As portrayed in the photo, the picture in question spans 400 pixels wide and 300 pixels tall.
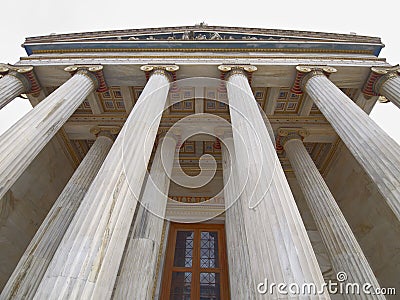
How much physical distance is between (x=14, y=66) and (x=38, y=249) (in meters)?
5.73

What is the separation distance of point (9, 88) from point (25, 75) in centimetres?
106

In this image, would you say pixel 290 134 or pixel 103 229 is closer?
pixel 103 229

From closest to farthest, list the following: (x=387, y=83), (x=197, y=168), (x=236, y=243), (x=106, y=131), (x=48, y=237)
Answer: (x=236, y=243) < (x=48, y=237) < (x=387, y=83) < (x=106, y=131) < (x=197, y=168)

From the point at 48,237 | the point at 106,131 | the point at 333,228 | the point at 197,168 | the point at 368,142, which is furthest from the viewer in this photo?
the point at 197,168

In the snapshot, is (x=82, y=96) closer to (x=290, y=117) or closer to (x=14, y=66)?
(x=14, y=66)

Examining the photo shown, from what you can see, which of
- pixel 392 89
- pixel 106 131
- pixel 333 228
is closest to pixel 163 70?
pixel 106 131

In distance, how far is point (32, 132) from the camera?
5738mm

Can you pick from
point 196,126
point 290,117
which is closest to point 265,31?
point 290,117

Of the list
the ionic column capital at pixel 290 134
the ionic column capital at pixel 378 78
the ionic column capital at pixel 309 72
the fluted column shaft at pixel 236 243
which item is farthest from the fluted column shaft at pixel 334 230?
the ionic column capital at pixel 378 78

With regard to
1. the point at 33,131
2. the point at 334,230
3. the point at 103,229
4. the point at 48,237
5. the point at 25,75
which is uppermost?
the point at 25,75

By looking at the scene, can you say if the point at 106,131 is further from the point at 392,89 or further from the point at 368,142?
the point at 392,89

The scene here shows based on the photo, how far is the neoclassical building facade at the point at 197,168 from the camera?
13.2 feet

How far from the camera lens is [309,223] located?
32.9 ft

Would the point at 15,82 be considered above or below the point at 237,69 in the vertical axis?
below
